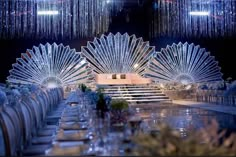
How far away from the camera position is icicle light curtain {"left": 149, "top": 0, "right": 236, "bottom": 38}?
1338 centimetres

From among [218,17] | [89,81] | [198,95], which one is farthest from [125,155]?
[218,17]

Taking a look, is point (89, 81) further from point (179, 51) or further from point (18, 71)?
point (179, 51)

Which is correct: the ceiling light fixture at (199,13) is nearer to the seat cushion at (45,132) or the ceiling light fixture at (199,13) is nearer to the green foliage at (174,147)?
the seat cushion at (45,132)

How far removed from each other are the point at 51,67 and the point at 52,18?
2132 millimetres

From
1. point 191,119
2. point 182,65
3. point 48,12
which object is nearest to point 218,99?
point 191,119

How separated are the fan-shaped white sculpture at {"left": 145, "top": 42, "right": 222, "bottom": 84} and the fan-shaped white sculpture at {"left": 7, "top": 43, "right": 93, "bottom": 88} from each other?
307cm

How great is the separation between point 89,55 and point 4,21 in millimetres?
3840

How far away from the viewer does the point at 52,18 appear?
1336 cm

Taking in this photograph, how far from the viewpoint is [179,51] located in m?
14.6

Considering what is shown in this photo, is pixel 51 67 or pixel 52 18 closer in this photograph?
pixel 52 18

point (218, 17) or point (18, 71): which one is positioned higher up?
point (218, 17)

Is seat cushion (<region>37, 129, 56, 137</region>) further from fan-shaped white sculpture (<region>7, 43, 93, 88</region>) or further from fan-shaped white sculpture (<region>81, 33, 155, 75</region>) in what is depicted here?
fan-shaped white sculpture (<region>81, 33, 155, 75</region>)

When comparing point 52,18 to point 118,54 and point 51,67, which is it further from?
point 118,54

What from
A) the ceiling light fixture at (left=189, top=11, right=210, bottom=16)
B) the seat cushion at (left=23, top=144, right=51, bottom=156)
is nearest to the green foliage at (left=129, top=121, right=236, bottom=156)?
the seat cushion at (left=23, top=144, right=51, bottom=156)
